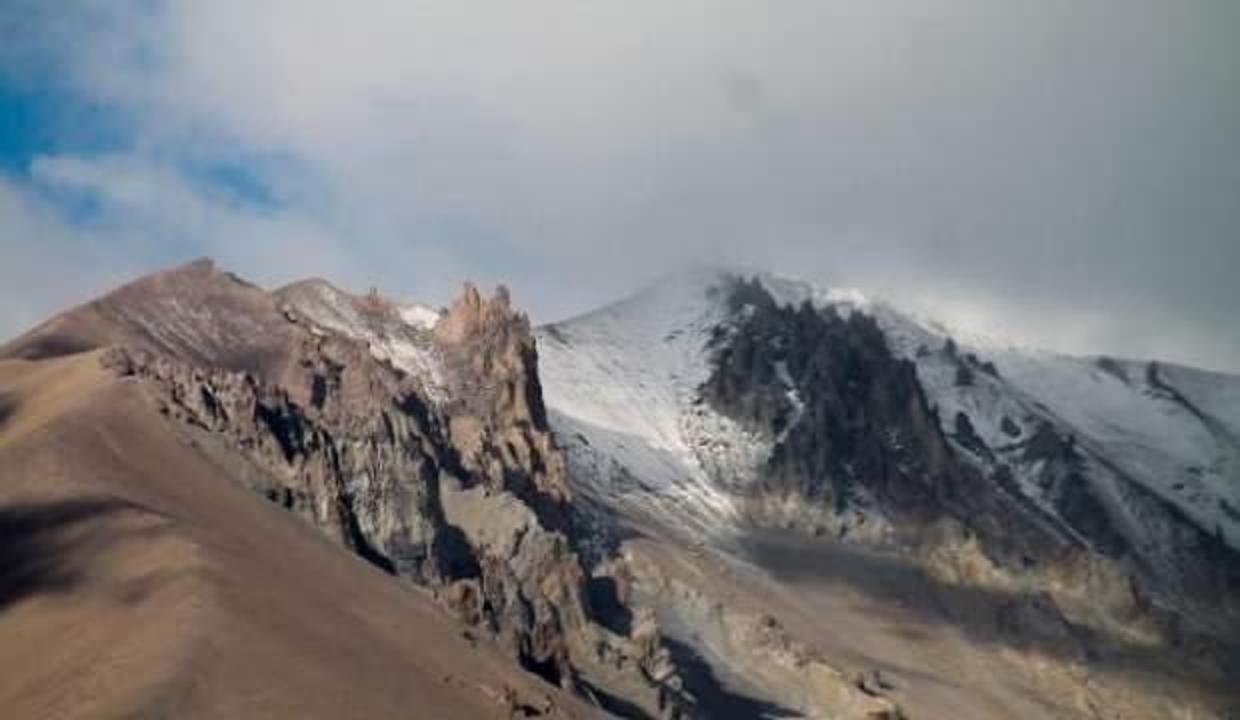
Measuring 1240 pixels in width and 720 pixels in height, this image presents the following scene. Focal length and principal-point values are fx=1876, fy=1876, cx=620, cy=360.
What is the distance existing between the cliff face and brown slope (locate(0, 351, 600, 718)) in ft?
26.3

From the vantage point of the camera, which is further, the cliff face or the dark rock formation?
the cliff face

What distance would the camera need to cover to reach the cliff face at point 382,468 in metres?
133

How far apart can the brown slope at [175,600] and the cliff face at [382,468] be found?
8.02m

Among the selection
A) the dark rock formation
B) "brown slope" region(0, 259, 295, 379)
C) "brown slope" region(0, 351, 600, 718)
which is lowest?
"brown slope" region(0, 351, 600, 718)

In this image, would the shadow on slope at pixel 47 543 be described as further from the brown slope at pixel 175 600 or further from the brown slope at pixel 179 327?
the brown slope at pixel 179 327

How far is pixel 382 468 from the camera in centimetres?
14988

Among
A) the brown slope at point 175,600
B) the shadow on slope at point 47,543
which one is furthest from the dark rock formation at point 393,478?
the shadow on slope at point 47,543

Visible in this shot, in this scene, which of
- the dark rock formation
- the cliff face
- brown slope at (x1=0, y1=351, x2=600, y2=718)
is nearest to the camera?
brown slope at (x1=0, y1=351, x2=600, y2=718)

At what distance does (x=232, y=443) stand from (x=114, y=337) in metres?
41.1

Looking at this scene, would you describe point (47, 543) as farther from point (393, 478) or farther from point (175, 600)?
point (393, 478)

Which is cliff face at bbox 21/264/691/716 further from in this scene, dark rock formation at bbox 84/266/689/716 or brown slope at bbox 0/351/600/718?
brown slope at bbox 0/351/600/718

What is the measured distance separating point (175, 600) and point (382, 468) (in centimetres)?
6542

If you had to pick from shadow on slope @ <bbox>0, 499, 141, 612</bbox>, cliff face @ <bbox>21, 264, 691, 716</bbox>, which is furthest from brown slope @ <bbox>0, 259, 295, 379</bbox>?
shadow on slope @ <bbox>0, 499, 141, 612</bbox>

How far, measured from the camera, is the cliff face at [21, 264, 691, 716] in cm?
13288
